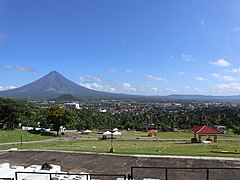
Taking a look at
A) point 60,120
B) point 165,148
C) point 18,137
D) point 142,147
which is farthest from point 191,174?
point 60,120

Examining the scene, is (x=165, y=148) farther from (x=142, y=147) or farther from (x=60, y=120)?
(x=60, y=120)

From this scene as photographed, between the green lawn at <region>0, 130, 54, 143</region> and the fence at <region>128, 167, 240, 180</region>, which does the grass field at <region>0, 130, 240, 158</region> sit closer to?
the green lawn at <region>0, 130, 54, 143</region>

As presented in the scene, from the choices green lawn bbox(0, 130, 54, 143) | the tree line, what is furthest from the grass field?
the tree line

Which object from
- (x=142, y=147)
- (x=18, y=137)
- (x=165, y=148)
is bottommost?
(x=18, y=137)

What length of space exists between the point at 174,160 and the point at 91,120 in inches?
1724

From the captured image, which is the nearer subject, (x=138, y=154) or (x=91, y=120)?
(x=138, y=154)

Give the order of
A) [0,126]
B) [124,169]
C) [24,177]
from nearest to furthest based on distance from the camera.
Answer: [24,177] < [124,169] < [0,126]

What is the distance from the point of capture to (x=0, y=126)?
4025 centimetres

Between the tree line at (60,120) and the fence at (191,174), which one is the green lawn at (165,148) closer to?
the fence at (191,174)

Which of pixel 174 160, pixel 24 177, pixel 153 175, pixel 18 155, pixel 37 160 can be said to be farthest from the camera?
pixel 18 155

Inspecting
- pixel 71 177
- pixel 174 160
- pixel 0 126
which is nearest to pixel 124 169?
pixel 174 160

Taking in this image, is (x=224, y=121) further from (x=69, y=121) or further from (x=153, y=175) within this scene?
(x=153, y=175)

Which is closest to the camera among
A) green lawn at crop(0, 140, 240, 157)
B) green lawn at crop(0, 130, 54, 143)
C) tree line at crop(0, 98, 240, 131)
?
green lawn at crop(0, 140, 240, 157)

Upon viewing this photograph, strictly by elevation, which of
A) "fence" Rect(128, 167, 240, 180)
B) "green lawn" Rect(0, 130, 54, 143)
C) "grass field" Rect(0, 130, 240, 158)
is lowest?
"green lawn" Rect(0, 130, 54, 143)
